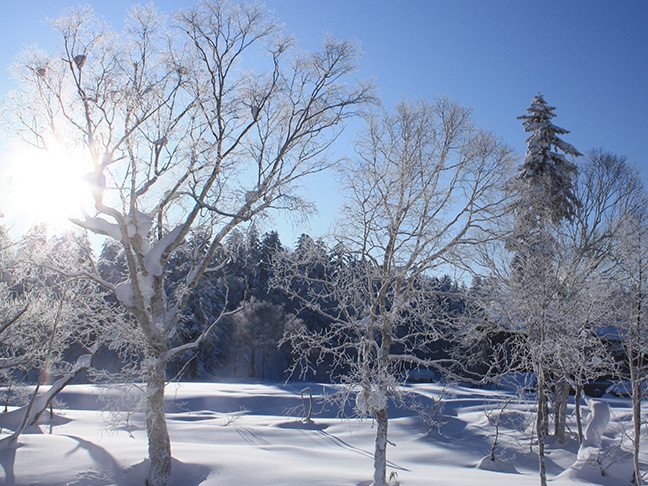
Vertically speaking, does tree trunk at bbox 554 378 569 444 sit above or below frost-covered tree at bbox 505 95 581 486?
below

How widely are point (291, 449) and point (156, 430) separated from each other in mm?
5379

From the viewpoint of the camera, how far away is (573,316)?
30.3ft

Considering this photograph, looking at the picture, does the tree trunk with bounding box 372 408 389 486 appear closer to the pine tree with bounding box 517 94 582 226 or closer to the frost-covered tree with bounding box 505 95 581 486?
the frost-covered tree with bounding box 505 95 581 486

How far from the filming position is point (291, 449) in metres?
12.6

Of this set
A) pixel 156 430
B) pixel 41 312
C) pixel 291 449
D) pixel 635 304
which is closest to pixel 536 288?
pixel 635 304

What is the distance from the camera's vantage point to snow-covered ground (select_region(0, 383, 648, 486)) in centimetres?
844

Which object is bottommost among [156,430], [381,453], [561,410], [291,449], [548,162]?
[291,449]

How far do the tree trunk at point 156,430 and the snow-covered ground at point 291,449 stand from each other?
0.30 m

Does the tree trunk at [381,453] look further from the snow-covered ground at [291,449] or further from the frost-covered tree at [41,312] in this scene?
the frost-covered tree at [41,312]

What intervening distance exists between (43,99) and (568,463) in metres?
18.0

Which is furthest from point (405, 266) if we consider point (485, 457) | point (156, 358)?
point (485, 457)

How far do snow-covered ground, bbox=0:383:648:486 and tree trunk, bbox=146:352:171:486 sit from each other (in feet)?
0.98

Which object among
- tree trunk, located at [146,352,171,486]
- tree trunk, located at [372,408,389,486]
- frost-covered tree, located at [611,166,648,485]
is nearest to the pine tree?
frost-covered tree, located at [611,166,648,485]

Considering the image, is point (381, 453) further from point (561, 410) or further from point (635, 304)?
Result: point (561, 410)
